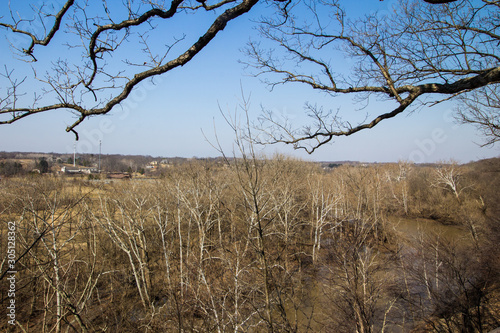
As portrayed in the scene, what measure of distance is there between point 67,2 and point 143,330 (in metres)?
13.4

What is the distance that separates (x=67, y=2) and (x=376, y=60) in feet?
12.0

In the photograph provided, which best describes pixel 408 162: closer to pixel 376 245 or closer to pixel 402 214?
pixel 402 214

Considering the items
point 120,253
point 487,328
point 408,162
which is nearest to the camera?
point 487,328

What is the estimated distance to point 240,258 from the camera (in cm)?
1071

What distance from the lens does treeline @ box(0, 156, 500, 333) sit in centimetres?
741

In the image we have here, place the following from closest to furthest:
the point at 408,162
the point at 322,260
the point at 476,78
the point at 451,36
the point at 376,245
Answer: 1. the point at 476,78
2. the point at 451,36
3. the point at 322,260
4. the point at 376,245
5. the point at 408,162

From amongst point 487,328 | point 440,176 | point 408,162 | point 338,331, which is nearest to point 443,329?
point 487,328

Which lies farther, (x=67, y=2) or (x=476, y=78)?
(x=476, y=78)

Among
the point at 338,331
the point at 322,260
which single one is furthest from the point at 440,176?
the point at 338,331

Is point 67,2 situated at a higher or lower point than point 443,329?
higher

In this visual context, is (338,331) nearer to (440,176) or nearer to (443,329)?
(443,329)

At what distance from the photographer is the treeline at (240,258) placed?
7.41 m

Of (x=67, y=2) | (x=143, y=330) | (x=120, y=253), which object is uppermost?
(x=67, y=2)

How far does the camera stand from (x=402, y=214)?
35.7 m
